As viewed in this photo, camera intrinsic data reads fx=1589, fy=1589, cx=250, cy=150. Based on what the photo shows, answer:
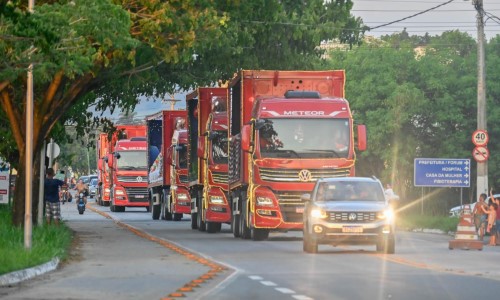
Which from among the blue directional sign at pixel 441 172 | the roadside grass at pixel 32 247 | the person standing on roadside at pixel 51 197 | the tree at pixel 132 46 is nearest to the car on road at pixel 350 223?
the tree at pixel 132 46

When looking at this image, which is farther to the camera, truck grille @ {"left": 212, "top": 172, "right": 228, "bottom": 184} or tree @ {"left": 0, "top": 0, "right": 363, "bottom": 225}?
truck grille @ {"left": 212, "top": 172, "right": 228, "bottom": 184}

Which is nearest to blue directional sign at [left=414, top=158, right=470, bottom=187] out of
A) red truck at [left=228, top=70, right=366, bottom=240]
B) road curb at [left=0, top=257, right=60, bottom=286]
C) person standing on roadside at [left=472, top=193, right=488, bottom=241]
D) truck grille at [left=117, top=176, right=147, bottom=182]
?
person standing on roadside at [left=472, top=193, right=488, bottom=241]

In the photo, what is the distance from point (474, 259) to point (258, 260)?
4.51 meters

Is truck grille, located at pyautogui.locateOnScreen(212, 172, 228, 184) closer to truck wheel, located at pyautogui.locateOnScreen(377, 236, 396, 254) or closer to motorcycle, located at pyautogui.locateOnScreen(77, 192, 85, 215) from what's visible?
truck wheel, located at pyautogui.locateOnScreen(377, 236, 396, 254)

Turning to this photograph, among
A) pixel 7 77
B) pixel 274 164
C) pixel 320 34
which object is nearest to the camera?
pixel 7 77

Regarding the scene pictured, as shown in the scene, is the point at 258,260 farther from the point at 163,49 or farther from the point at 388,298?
the point at 388,298

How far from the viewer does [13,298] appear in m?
19.5

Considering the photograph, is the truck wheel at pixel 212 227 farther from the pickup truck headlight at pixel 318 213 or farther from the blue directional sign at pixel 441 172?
the pickup truck headlight at pixel 318 213

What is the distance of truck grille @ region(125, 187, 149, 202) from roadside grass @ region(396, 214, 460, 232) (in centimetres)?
2059

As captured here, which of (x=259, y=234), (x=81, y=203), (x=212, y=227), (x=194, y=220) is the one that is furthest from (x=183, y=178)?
(x=81, y=203)

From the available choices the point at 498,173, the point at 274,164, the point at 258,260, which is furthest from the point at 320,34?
the point at 498,173

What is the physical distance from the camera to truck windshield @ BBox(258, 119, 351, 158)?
1511 inches

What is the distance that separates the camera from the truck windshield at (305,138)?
38.4 metres

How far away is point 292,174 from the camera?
38.4 metres
